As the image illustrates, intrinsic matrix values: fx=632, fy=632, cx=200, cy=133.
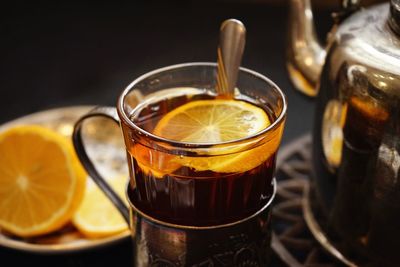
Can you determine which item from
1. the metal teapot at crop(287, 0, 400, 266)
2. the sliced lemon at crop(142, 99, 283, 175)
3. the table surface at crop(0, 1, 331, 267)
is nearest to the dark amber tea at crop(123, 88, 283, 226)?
the sliced lemon at crop(142, 99, 283, 175)

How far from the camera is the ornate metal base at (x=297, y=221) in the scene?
2.57 feet

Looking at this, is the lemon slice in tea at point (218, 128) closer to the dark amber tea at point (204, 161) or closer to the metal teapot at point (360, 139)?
the dark amber tea at point (204, 161)

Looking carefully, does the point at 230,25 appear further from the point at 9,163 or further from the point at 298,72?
the point at 9,163

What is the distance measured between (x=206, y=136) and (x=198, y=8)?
3.14 ft

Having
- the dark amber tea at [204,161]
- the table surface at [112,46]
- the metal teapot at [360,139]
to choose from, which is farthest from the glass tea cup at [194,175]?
the table surface at [112,46]

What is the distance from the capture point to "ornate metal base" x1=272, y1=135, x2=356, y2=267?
783 mm

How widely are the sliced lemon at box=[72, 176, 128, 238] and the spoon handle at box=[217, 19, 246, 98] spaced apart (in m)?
0.26

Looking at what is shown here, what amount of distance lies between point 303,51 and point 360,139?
0.69ft

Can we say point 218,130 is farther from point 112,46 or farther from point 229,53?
point 112,46

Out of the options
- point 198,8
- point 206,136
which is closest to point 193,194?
point 206,136

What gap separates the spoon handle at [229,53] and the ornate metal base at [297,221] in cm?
24

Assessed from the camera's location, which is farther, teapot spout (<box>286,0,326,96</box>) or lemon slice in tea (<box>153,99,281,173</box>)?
teapot spout (<box>286,0,326,96</box>)

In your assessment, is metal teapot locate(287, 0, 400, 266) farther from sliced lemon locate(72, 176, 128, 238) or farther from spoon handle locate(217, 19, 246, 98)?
sliced lemon locate(72, 176, 128, 238)

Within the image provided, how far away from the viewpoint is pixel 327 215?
79 centimetres
